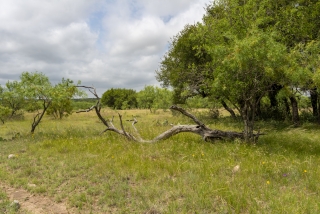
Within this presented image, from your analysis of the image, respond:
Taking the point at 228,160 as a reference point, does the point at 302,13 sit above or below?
above

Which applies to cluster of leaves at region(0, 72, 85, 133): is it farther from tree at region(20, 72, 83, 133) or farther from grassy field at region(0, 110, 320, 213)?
grassy field at region(0, 110, 320, 213)

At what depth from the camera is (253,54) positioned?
8.44 meters

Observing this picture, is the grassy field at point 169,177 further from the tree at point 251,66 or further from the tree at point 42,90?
the tree at point 42,90

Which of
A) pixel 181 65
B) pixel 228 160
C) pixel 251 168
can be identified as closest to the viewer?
pixel 251 168

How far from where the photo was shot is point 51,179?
6547 mm

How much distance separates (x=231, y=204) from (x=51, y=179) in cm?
481

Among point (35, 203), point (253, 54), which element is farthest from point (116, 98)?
point (35, 203)

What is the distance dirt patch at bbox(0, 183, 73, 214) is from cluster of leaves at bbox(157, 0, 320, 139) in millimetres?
7073

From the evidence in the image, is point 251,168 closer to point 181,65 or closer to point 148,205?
point 148,205

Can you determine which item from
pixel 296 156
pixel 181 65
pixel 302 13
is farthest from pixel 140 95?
pixel 296 156

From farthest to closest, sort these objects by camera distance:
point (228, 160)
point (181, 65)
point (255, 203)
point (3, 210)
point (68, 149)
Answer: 1. point (181, 65)
2. point (68, 149)
3. point (228, 160)
4. point (3, 210)
5. point (255, 203)

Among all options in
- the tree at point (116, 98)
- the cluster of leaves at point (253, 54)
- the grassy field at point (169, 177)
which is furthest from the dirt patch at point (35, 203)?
the tree at point (116, 98)

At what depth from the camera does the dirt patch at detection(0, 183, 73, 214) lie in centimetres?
495

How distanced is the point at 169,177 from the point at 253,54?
5324 mm
